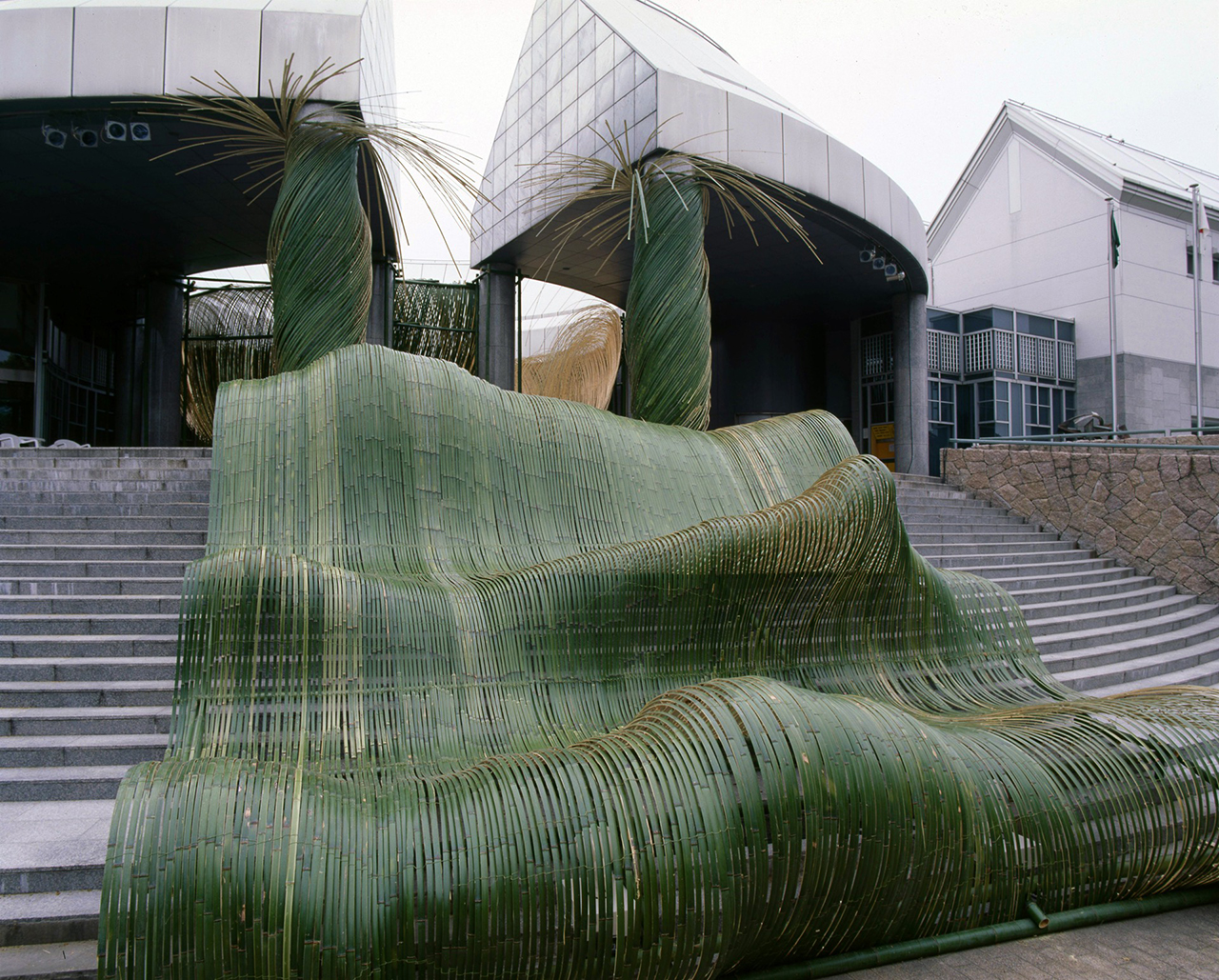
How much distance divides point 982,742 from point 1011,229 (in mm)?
18597

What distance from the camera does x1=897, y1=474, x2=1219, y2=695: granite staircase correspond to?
596 centimetres

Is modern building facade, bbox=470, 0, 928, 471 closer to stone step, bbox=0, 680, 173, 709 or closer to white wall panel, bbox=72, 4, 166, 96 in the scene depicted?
white wall panel, bbox=72, 4, 166, 96

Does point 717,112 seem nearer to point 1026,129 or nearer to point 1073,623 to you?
point 1073,623

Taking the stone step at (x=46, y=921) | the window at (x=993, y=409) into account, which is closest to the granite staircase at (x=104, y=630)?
the stone step at (x=46, y=921)

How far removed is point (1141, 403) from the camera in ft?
53.4

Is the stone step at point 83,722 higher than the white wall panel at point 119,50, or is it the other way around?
the white wall panel at point 119,50

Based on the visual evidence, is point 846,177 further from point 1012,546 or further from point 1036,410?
point 1036,410

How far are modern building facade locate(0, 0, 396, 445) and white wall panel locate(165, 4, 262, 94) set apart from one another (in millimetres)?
11

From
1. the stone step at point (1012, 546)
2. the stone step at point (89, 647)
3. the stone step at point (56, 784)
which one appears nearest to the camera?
the stone step at point (56, 784)

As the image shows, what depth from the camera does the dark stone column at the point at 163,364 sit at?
11516 mm

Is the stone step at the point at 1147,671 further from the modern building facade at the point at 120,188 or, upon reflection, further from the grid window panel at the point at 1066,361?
the grid window panel at the point at 1066,361

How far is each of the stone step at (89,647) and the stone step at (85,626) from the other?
0.13m

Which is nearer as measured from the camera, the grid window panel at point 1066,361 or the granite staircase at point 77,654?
the granite staircase at point 77,654

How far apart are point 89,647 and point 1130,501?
9.01m
